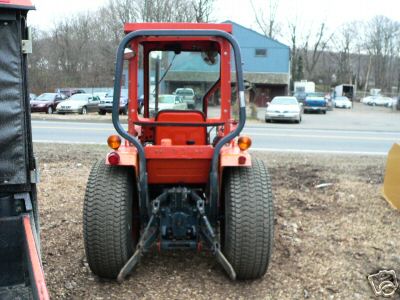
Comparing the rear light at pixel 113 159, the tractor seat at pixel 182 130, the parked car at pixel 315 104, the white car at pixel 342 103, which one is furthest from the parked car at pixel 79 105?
the white car at pixel 342 103

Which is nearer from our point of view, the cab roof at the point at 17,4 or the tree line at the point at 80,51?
the cab roof at the point at 17,4

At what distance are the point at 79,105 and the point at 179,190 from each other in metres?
23.7

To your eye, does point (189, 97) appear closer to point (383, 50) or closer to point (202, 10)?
point (202, 10)

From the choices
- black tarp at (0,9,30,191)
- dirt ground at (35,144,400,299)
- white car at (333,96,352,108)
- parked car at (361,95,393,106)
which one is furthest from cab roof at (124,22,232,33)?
parked car at (361,95,393,106)

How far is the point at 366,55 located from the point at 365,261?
9062cm

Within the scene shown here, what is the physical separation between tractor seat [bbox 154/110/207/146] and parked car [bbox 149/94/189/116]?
0.31 metres

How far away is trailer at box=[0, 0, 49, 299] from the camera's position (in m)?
3.58

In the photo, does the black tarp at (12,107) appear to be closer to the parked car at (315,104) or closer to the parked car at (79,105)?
the parked car at (79,105)

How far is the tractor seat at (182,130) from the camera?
4.75 meters

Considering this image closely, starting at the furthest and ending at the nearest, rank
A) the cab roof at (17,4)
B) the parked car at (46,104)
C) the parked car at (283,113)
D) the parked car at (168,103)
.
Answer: the parked car at (46,104) → the parked car at (283,113) → the parked car at (168,103) → the cab roof at (17,4)

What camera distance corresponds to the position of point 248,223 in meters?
4.11

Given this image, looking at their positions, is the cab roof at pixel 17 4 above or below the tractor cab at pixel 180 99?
above

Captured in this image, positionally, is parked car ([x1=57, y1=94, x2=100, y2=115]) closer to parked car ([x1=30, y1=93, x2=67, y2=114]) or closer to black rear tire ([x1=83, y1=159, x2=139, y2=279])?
parked car ([x1=30, y1=93, x2=67, y2=114])

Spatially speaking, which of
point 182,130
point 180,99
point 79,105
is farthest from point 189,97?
point 79,105
